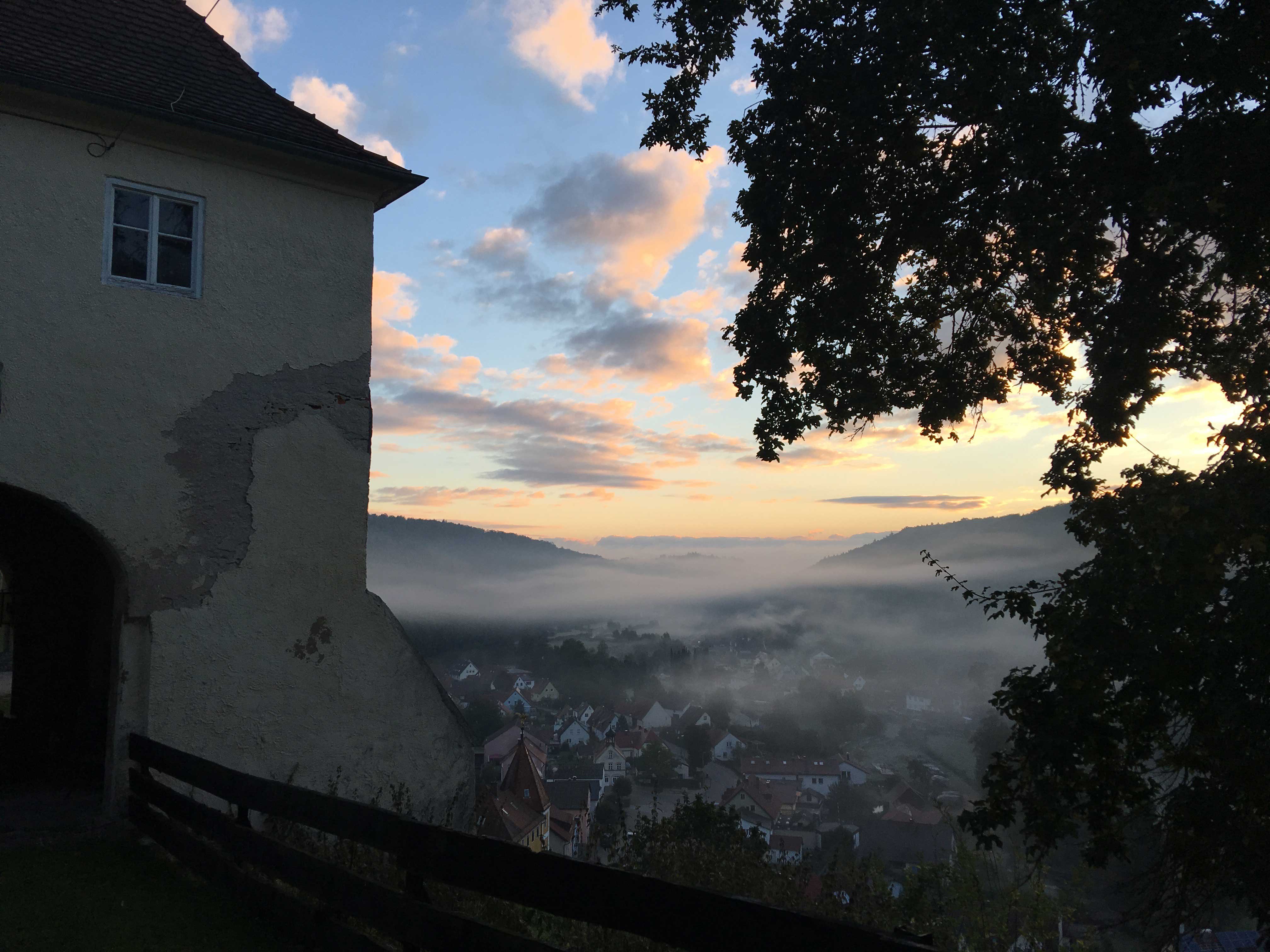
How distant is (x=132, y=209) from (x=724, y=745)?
172 feet

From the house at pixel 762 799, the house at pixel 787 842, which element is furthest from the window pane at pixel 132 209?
the house at pixel 762 799

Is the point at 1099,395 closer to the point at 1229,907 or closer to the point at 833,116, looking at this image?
the point at 833,116

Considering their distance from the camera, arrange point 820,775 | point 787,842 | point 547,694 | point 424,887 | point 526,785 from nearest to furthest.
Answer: point 424,887
point 526,785
point 787,842
point 820,775
point 547,694

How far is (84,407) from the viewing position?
709 cm

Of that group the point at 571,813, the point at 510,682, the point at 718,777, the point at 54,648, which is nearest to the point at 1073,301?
the point at 54,648

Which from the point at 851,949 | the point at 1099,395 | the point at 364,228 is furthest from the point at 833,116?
the point at 851,949

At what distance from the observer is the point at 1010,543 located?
3073cm

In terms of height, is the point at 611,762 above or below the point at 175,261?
below

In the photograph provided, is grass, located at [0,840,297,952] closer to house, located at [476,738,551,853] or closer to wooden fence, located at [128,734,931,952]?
wooden fence, located at [128,734,931,952]

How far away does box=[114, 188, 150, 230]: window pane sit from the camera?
753 cm

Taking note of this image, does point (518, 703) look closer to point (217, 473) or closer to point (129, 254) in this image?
point (217, 473)

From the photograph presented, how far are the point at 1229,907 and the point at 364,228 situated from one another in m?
11.3

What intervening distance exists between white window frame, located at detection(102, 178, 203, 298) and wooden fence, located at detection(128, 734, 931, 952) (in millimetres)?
4164

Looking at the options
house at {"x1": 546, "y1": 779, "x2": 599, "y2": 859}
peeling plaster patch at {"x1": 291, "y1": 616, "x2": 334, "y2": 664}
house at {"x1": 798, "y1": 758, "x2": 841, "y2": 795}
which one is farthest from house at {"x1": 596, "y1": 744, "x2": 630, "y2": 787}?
peeling plaster patch at {"x1": 291, "y1": 616, "x2": 334, "y2": 664}
